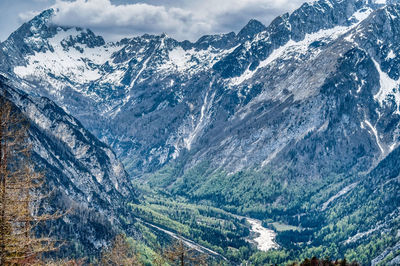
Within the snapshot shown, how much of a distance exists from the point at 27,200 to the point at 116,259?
89.5 feet

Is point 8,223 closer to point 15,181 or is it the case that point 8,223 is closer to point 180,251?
point 15,181

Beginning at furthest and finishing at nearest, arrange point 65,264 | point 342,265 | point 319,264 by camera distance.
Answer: point 319,264, point 342,265, point 65,264

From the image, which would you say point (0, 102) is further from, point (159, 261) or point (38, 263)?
point (159, 261)

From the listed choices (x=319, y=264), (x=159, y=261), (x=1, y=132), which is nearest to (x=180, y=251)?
(x=159, y=261)

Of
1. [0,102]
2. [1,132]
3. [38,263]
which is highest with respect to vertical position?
[0,102]

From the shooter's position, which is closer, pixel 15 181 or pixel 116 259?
pixel 15 181

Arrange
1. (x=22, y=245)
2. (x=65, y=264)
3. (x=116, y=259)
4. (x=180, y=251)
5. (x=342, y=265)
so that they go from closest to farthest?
(x=22, y=245) → (x=65, y=264) → (x=180, y=251) → (x=116, y=259) → (x=342, y=265)

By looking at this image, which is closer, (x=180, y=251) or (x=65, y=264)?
(x=65, y=264)

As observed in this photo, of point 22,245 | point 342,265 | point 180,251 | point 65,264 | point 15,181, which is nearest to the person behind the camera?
point 22,245

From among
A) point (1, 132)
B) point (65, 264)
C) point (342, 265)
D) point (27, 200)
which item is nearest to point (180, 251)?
point (65, 264)

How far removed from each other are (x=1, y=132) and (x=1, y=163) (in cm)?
288

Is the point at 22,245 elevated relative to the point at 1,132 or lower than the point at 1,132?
lower

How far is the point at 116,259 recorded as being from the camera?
190ft

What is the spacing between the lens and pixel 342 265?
4560 inches
